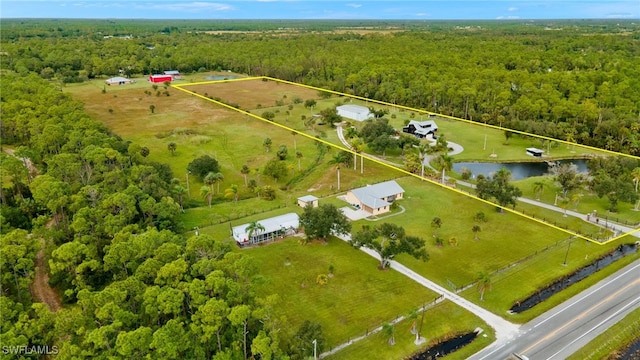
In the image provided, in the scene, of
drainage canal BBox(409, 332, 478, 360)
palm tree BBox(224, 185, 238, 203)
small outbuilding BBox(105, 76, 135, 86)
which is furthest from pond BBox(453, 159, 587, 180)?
small outbuilding BBox(105, 76, 135, 86)

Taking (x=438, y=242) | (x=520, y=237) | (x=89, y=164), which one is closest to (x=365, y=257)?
(x=438, y=242)

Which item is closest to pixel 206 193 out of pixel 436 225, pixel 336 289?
pixel 336 289

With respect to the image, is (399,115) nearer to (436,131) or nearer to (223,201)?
(436,131)

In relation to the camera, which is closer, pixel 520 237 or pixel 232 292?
pixel 232 292

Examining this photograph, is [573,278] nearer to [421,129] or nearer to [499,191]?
[499,191]

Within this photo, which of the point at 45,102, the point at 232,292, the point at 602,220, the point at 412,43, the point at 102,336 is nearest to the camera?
the point at 102,336

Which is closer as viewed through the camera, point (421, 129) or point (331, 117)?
point (421, 129)

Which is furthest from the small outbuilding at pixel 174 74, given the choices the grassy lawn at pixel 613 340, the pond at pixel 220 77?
the grassy lawn at pixel 613 340

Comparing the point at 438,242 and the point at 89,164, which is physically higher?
the point at 89,164
